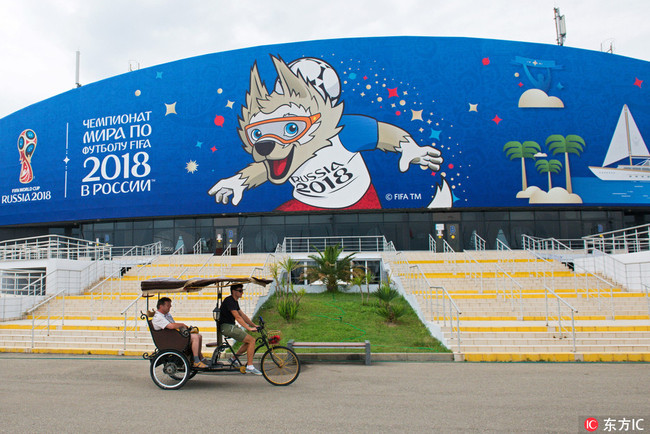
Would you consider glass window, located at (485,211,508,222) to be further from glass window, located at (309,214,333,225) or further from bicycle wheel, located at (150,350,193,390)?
bicycle wheel, located at (150,350,193,390)

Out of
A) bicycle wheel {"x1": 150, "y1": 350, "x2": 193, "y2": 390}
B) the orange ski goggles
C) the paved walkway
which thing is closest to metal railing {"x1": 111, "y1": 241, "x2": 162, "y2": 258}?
the orange ski goggles

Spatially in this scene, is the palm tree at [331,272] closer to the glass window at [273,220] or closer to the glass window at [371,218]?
the glass window at [371,218]

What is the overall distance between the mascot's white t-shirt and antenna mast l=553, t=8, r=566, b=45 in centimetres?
2233

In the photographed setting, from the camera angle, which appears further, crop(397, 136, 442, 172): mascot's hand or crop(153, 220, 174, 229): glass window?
crop(153, 220, 174, 229): glass window

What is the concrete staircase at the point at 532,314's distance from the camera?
13.3 metres

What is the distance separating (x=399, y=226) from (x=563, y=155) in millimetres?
11562

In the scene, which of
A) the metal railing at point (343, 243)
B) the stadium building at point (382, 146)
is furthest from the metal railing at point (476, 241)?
the metal railing at point (343, 243)

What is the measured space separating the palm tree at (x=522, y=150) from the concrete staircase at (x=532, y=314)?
10.2m

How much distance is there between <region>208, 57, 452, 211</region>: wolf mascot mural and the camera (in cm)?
3528

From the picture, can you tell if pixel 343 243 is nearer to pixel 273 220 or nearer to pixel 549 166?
pixel 273 220

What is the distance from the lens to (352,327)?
1642 cm

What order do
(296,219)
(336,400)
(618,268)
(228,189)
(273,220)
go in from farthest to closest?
(273,220) → (296,219) → (228,189) → (618,268) → (336,400)

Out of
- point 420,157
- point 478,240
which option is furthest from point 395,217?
point 478,240

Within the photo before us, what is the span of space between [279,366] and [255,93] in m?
30.3
